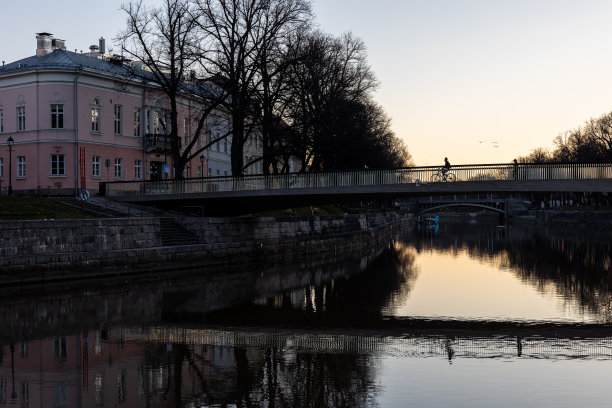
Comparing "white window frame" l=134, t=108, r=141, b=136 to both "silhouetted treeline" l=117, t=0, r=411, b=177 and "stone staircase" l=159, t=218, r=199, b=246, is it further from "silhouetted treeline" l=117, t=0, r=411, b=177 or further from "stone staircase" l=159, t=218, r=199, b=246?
"stone staircase" l=159, t=218, r=199, b=246

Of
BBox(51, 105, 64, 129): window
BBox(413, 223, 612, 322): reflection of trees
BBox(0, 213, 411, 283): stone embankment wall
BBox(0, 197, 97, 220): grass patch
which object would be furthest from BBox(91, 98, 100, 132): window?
BBox(413, 223, 612, 322): reflection of trees

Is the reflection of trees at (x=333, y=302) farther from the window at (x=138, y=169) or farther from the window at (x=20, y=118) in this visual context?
the window at (x=20, y=118)

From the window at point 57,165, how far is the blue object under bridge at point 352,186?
7126 mm

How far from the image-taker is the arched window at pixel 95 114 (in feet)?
179

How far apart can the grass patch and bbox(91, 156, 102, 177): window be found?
37.6 feet

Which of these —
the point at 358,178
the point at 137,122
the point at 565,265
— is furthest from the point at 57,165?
the point at 565,265

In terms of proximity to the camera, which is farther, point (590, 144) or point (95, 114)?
point (590, 144)

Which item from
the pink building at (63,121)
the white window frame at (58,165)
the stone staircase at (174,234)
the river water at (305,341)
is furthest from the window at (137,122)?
the river water at (305,341)

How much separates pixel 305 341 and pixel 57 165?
124ft

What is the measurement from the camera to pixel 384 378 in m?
15.6

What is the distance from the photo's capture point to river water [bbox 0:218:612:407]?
14500 millimetres

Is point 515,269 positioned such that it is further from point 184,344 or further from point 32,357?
point 32,357

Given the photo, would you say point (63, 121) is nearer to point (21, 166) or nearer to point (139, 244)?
point (21, 166)

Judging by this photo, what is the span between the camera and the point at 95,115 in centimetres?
5481
